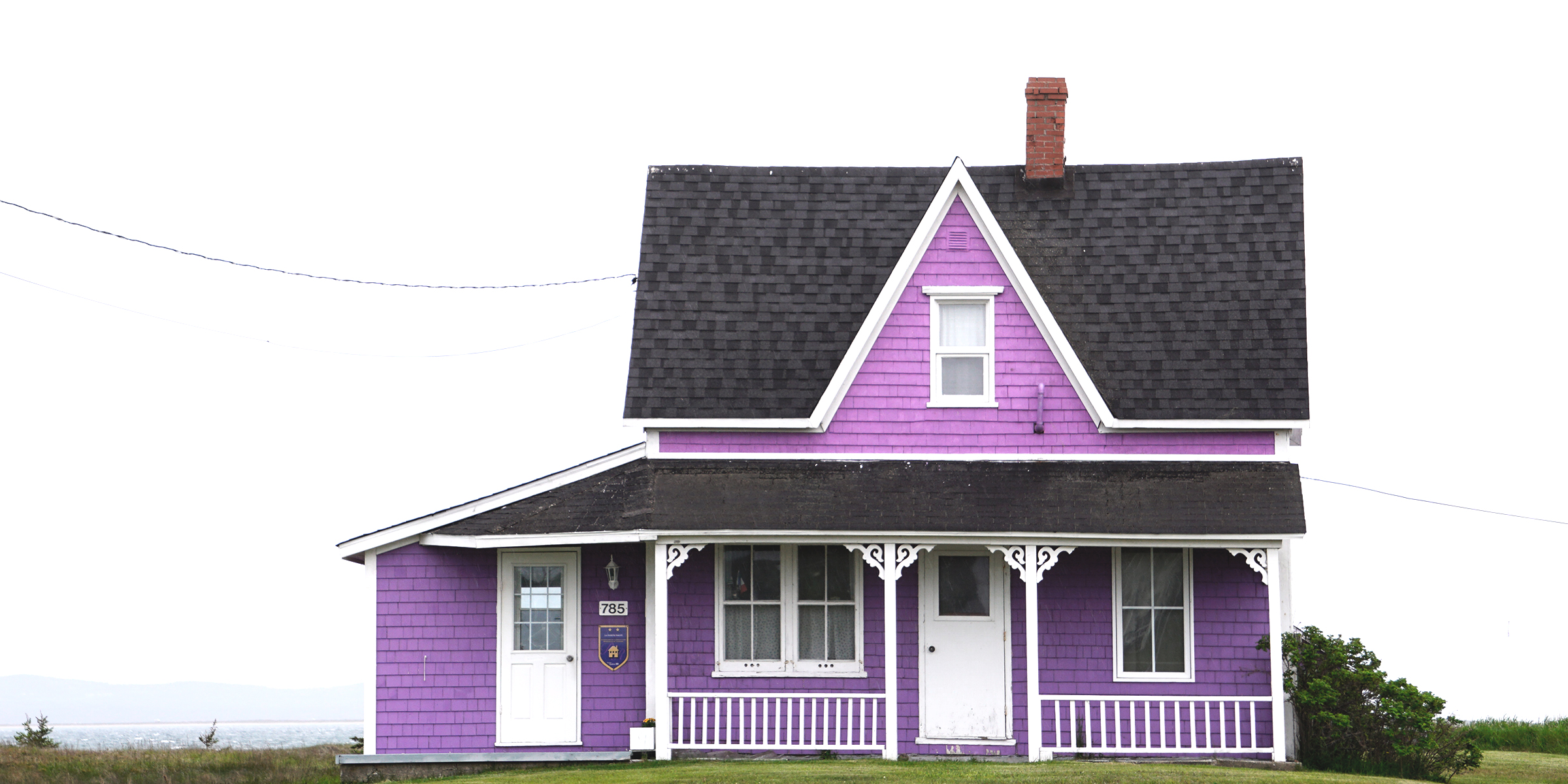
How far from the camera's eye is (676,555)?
1912 centimetres

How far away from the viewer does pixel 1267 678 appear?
19844mm

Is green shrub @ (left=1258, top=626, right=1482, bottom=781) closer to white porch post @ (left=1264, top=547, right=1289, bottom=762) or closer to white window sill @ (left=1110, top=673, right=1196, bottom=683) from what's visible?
white porch post @ (left=1264, top=547, right=1289, bottom=762)

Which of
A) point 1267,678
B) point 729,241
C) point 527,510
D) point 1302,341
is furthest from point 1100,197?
point 527,510

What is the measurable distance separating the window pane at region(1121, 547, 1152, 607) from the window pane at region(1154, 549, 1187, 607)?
10 cm

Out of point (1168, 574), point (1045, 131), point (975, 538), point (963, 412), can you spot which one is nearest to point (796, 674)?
point (975, 538)

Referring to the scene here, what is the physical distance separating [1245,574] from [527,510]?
9072mm

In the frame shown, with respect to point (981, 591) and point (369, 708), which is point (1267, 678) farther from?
point (369, 708)

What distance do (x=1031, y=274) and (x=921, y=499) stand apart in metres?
4.06

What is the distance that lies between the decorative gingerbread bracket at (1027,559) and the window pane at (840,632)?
2133 millimetres

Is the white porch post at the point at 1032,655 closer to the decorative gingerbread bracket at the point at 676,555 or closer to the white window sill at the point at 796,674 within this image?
the white window sill at the point at 796,674

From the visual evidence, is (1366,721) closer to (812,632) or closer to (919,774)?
(919,774)

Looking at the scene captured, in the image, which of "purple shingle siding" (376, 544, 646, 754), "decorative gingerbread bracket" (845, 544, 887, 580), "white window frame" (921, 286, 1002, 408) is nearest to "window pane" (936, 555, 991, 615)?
"decorative gingerbread bracket" (845, 544, 887, 580)

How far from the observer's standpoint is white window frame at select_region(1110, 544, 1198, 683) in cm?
1991

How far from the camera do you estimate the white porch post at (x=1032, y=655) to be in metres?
18.8
